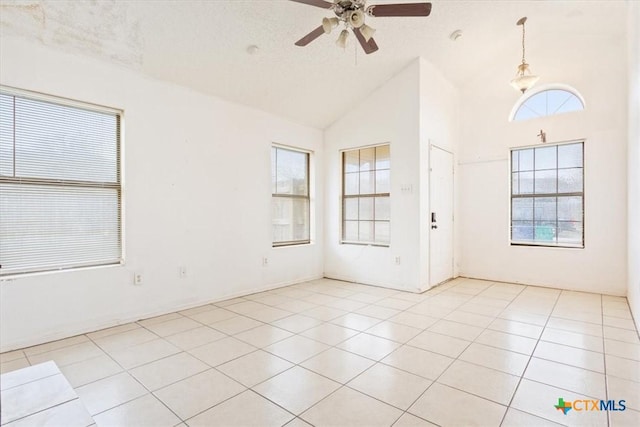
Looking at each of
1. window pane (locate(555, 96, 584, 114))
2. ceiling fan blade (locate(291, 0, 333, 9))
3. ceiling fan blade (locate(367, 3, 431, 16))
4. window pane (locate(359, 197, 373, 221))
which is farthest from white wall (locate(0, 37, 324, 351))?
window pane (locate(555, 96, 584, 114))

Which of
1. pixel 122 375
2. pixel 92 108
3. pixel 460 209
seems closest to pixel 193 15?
pixel 92 108

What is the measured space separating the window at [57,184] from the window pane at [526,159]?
5.67 meters

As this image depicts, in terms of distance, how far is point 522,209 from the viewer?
5.30 m

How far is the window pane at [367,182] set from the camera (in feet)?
17.6

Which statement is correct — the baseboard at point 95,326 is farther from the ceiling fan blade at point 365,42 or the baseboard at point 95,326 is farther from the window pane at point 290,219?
the ceiling fan blade at point 365,42

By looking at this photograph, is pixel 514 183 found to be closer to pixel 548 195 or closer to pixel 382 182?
pixel 548 195

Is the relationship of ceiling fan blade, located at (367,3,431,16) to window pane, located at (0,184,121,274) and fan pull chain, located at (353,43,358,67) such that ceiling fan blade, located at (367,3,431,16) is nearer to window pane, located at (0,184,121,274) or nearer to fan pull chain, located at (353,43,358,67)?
fan pull chain, located at (353,43,358,67)

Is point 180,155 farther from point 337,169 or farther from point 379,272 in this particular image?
point 379,272

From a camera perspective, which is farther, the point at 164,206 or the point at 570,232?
the point at 570,232

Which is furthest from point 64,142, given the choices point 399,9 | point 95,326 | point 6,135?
point 399,9

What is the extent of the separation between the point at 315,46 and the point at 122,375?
3.75 m

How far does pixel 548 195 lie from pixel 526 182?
14.4 inches

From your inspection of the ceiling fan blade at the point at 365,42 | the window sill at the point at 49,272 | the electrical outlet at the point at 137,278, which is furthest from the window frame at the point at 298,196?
the ceiling fan blade at the point at 365,42

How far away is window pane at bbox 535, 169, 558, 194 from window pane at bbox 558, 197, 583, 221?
199 millimetres
